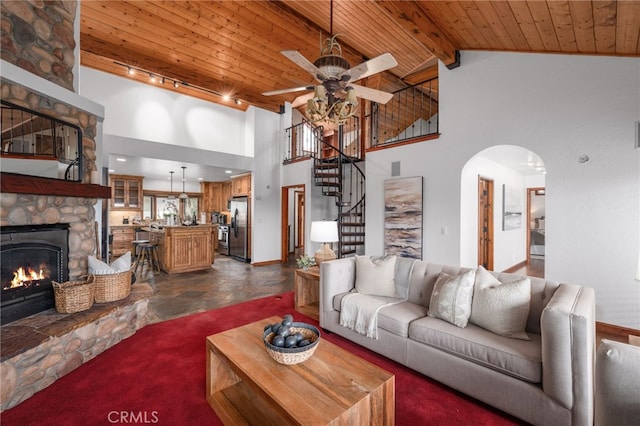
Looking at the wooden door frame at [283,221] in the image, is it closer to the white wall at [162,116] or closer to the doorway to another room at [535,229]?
the white wall at [162,116]

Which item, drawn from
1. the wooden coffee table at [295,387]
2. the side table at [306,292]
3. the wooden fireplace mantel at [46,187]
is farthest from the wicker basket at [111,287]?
the side table at [306,292]

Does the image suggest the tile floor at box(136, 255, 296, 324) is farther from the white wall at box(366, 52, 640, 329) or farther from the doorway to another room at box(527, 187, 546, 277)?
the doorway to another room at box(527, 187, 546, 277)

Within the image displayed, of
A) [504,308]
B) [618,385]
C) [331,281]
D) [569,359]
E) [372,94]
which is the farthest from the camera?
[372,94]

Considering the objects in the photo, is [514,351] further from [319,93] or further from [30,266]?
[30,266]

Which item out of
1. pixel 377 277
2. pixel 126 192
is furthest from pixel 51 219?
pixel 126 192

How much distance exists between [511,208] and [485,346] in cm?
566

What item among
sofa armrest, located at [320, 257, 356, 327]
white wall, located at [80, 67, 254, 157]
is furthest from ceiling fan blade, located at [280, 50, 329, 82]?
white wall, located at [80, 67, 254, 157]

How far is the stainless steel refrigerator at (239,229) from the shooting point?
23.9ft

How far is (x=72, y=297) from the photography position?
2.56m

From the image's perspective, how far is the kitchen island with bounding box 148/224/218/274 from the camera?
5.90 m

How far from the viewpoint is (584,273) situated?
326 cm

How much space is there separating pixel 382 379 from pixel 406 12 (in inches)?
145

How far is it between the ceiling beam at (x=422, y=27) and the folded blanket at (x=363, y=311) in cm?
304

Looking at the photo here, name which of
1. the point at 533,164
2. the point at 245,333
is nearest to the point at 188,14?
the point at 245,333
